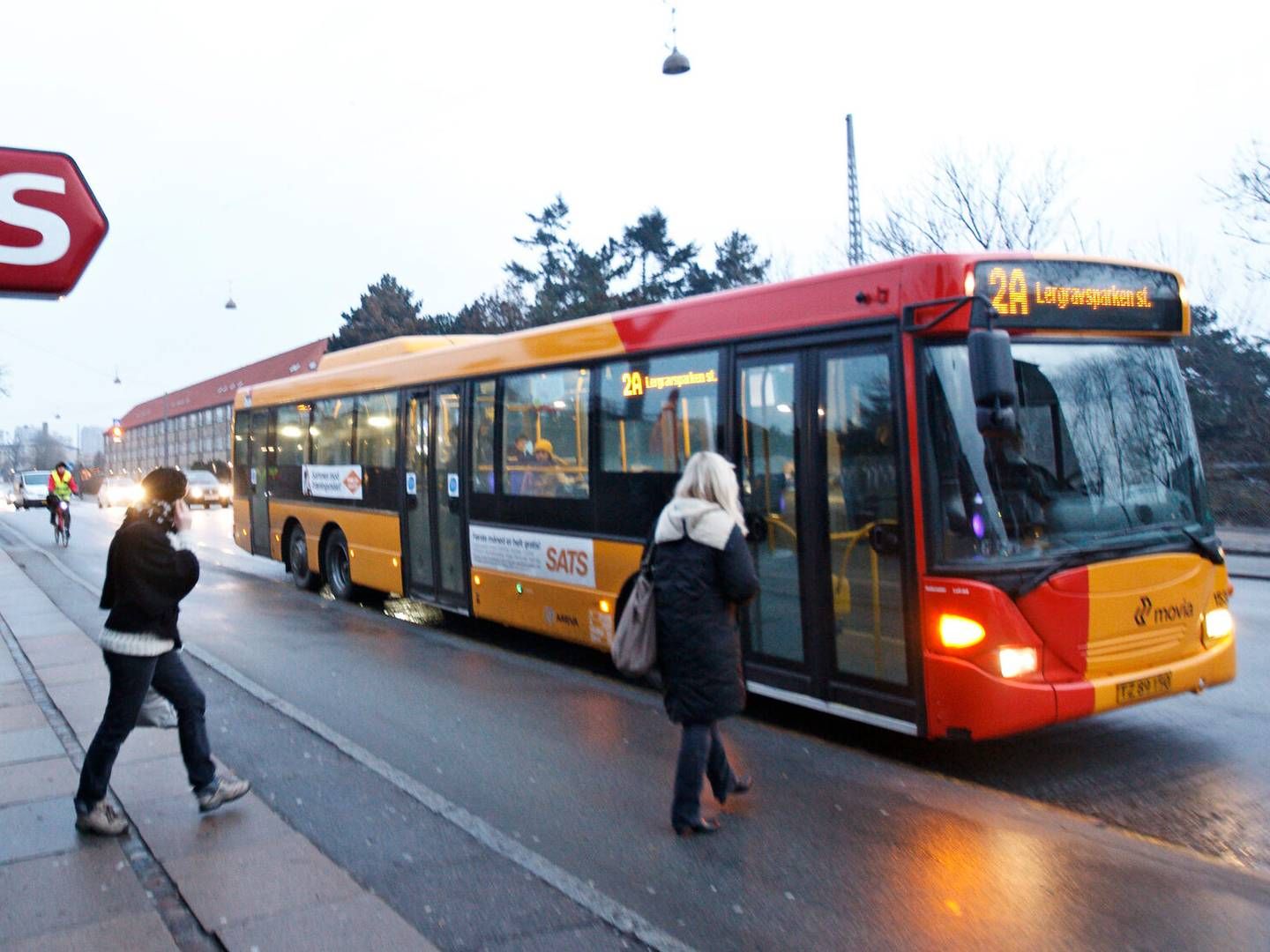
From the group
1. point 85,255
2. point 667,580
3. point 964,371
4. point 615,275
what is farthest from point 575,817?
point 615,275

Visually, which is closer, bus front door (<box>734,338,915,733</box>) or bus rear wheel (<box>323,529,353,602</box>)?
bus front door (<box>734,338,915,733</box>)

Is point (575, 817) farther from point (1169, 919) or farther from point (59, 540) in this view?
point (59, 540)

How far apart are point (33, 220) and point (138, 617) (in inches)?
73.5

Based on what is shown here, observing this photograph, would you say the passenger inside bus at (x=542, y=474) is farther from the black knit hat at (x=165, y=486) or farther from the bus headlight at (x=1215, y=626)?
the bus headlight at (x=1215, y=626)

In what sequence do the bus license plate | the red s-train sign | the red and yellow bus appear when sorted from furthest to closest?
the bus license plate → the red and yellow bus → the red s-train sign

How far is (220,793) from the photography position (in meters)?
5.48

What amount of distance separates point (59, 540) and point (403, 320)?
3469 centimetres

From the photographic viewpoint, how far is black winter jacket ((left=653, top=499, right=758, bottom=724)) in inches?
199

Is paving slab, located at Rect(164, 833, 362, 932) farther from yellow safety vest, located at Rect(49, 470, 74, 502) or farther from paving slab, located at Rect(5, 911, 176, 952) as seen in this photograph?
yellow safety vest, located at Rect(49, 470, 74, 502)

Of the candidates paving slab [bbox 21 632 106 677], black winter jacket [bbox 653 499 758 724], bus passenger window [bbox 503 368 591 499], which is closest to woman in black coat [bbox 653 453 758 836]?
black winter jacket [bbox 653 499 758 724]

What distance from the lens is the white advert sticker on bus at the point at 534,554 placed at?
8.90 meters

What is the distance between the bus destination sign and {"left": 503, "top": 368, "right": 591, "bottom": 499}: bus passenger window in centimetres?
364

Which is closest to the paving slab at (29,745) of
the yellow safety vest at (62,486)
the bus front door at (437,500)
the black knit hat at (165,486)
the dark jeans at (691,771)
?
the black knit hat at (165,486)

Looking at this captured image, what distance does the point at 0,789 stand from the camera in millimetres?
5875
